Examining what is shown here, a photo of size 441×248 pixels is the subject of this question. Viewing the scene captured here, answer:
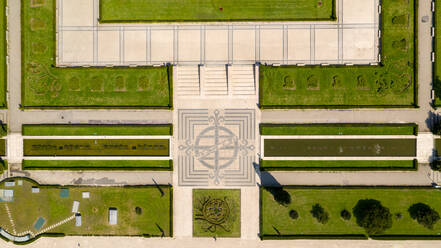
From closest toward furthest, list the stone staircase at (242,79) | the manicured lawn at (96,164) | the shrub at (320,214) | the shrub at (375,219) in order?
the shrub at (375,219) < the shrub at (320,214) < the stone staircase at (242,79) < the manicured lawn at (96,164)

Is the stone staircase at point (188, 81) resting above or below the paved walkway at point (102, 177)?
above

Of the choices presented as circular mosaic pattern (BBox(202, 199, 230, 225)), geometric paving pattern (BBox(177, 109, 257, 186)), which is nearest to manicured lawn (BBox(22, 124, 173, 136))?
geometric paving pattern (BBox(177, 109, 257, 186))

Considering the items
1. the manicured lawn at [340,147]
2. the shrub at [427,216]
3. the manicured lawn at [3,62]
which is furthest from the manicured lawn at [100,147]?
the shrub at [427,216]

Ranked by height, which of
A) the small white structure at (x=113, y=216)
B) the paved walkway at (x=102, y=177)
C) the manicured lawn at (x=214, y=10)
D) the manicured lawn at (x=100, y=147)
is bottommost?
the small white structure at (x=113, y=216)

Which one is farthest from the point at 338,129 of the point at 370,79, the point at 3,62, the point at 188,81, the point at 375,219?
the point at 3,62

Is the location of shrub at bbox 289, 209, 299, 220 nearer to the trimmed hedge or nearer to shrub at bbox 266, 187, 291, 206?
shrub at bbox 266, 187, 291, 206

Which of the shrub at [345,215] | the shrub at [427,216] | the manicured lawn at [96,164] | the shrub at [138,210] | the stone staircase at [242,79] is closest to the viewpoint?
the shrub at [427,216]

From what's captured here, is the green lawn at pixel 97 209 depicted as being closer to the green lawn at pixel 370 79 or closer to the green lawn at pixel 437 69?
the green lawn at pixel 370 79

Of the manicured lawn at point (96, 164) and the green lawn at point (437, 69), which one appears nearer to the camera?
the green lawn at point (437, 69)
